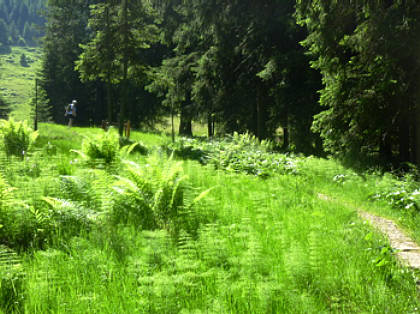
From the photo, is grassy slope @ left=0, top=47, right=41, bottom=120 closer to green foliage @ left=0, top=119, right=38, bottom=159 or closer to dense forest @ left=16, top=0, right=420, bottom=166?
dense forest @ left=16, top=0, right=420, bottom=166

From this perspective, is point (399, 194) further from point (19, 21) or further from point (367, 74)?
point (19, 21)

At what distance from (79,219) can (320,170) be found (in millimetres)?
7123

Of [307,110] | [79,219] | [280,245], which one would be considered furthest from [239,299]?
[307,110]

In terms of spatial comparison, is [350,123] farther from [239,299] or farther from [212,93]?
[212,93]

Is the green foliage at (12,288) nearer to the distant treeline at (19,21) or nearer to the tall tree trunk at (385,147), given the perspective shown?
the tall tree trunk at (385,147)

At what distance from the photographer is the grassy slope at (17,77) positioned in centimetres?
12338

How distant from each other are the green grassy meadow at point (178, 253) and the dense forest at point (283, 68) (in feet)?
17.2

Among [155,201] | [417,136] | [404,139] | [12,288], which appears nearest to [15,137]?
[155,201]

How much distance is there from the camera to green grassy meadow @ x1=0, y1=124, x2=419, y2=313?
2576 millimetres

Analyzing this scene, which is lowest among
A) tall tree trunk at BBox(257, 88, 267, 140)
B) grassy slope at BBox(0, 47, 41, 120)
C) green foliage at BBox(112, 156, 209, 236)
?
green foliage at BBox(112, 156, 209, 236)

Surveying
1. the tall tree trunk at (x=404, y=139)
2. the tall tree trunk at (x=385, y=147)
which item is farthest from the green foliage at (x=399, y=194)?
the tall tree trunk at (x=385, y=147)

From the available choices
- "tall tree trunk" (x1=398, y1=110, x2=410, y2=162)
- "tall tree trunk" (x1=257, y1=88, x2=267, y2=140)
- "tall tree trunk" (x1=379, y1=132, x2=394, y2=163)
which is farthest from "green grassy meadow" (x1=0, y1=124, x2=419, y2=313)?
"tall tree trunk" (x1=257, y1=88, x2=267, y2=140)

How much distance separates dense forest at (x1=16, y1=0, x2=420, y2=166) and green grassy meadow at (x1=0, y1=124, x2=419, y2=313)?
5.23 m

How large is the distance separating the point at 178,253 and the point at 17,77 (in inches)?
6444
